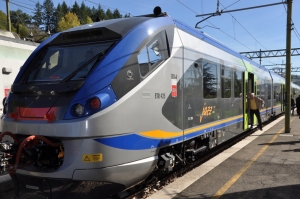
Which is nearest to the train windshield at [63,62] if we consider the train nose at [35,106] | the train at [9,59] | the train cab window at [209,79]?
the train nose at [35,106]

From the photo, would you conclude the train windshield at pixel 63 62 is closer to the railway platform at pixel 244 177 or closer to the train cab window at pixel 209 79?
the railway platform at pixel 244 177

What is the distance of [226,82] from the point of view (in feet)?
26.9

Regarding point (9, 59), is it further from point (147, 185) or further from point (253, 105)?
point (253, 105)

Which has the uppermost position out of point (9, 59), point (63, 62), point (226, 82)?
point (9, 59)

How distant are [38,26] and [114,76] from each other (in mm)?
70839

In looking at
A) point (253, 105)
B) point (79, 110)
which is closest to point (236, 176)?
point (79, 110)

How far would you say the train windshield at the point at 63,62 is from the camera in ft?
14.8

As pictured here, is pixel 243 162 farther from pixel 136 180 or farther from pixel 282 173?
pixel 136 180

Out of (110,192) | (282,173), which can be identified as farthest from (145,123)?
(282,173)

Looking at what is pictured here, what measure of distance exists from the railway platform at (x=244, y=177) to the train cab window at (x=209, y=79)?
1605mm

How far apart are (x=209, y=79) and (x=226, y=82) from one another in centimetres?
153

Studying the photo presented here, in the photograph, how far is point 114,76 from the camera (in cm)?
412

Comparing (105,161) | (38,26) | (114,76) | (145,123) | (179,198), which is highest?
(38,26)

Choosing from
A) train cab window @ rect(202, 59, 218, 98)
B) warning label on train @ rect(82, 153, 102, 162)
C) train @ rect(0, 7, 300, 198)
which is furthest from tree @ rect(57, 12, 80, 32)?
warning label on train @ rect(82, 153, 102, 162)
